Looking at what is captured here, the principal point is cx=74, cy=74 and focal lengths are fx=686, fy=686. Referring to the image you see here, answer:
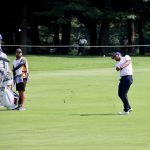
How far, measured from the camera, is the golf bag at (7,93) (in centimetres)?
2086

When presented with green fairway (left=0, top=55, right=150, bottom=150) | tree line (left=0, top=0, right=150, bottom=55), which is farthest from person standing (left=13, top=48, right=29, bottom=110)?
tree line (left=0, top=0, right=150, bottom=55)

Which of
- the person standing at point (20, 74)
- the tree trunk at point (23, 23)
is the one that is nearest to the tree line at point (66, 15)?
the tree trunk at point (23, 23)

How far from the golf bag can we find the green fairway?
0.85 feet

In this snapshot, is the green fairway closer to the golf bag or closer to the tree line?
the golf bag

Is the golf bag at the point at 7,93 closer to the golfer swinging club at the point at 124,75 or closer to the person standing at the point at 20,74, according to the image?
the person standing at the point at 20,74

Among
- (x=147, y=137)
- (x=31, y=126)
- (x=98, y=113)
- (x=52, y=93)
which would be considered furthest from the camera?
(x=52, y=93)

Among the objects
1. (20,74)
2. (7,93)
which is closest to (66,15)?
(20,74)

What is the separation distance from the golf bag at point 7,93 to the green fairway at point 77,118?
26 cm

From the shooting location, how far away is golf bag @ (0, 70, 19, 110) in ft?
68.4

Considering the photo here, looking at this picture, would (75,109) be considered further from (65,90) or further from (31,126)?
(65,90)

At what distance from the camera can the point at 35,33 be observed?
69312mm

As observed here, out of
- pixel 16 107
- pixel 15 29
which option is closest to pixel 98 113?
pixel 16 107

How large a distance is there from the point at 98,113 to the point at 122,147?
6.82m

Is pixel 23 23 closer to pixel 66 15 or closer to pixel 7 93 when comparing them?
pixel 66 15
